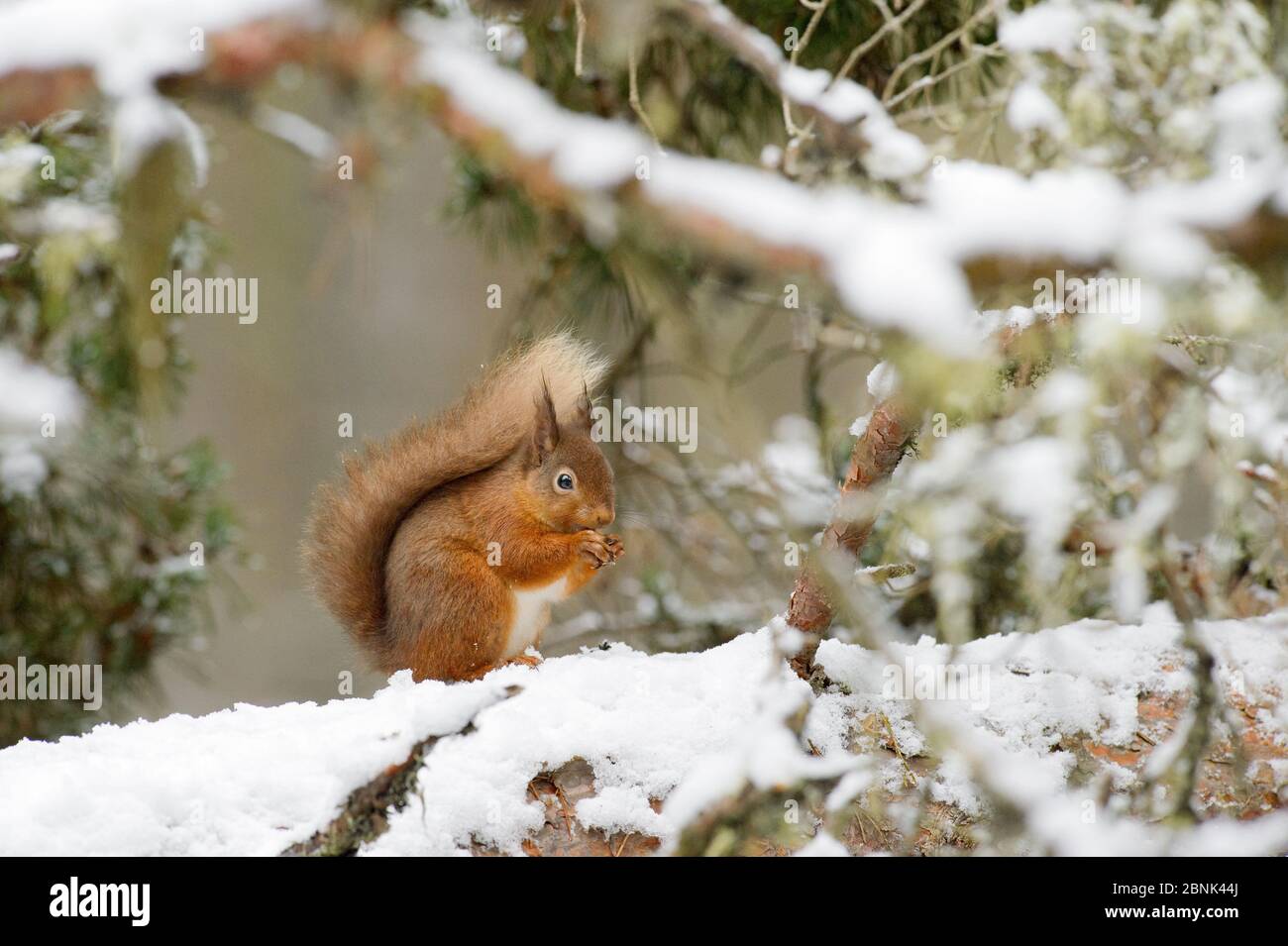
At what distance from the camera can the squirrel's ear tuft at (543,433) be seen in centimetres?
163

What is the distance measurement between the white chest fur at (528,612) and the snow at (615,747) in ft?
0.65

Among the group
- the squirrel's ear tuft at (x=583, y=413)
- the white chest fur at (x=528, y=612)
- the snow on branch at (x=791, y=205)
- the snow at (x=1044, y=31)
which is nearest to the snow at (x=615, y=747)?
the white chest fur at (x=528, y=612)

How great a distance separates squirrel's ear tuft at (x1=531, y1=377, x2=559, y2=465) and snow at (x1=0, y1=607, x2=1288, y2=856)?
0.35 meters

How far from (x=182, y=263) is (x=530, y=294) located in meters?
0.65

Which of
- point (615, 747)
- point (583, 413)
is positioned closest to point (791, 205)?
point (615, 747)

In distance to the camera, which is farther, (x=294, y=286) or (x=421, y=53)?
(x=294, y=286)

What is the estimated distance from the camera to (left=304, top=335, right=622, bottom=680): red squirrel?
1570 millimetres

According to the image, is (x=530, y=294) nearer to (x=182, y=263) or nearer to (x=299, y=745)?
(x=182, y=263)

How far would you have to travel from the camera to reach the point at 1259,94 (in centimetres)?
131

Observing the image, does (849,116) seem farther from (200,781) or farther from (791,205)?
(200,781)

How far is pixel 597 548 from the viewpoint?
161 centimetres

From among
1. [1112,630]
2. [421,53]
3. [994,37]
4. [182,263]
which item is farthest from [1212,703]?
[182,263]

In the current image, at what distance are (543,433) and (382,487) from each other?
9.5 inches

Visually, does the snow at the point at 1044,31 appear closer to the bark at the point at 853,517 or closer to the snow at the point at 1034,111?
the snow at the point at 1034,111
